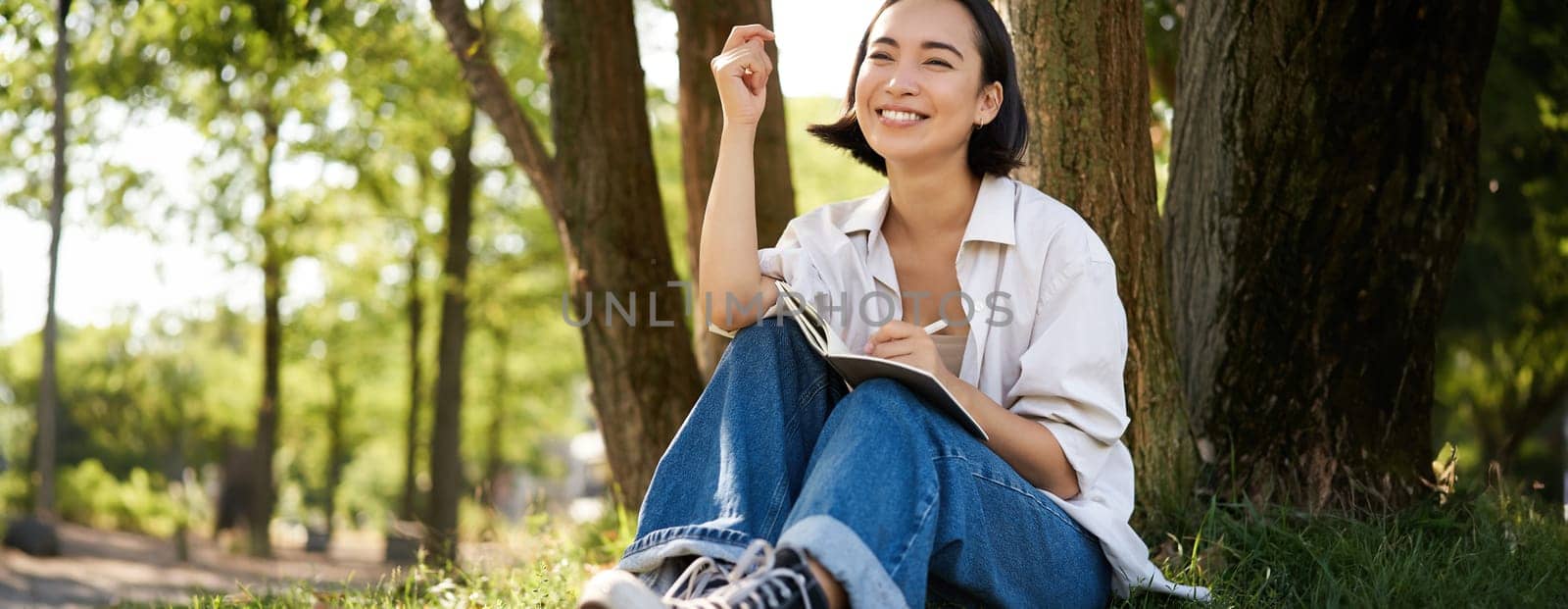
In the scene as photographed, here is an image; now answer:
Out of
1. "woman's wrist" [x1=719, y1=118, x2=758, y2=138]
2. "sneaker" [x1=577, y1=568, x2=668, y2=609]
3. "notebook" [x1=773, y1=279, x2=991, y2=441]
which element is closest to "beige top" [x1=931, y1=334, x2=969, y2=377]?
"notebook" [x1=773, y1=279, x2=991, y2=441]

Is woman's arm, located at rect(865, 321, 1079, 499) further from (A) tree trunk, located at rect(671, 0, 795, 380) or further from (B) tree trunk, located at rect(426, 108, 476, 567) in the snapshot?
(B) tree trunk, located at rect(426, 108, 476, 567)

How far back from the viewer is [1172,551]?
356 cm

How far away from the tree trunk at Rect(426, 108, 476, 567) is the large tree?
28.9ft

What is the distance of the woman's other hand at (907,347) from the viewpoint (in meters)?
2.46

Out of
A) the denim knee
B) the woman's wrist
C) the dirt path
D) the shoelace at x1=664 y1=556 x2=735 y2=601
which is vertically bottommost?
the dirt path

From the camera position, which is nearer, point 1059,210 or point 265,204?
point 1059,210

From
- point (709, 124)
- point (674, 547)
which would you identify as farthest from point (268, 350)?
point (674, 547)

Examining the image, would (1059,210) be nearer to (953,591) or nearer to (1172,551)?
(953,591)

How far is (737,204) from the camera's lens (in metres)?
2.79

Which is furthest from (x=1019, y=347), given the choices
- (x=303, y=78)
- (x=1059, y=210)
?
(x=303, y=78)

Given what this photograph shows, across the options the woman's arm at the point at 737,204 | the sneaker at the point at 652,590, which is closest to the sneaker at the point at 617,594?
the sneaker at the point at 652,590

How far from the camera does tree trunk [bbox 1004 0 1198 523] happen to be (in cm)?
380

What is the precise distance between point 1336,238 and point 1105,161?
87 cm

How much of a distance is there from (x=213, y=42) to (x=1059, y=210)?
6.54 meters
